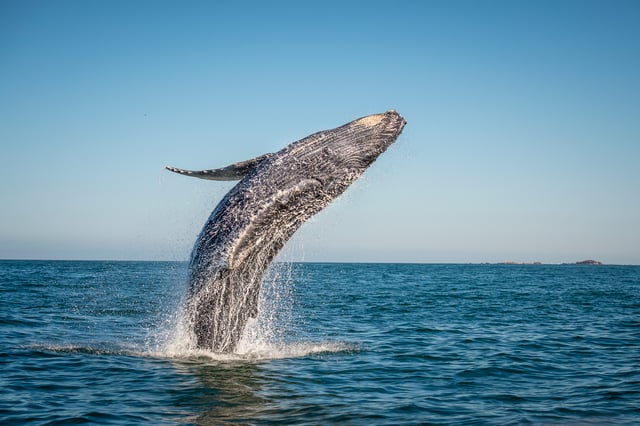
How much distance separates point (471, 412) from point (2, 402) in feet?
19.5

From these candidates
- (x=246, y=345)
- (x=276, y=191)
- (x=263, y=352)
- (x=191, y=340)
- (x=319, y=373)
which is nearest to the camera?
(x=276, y=191)

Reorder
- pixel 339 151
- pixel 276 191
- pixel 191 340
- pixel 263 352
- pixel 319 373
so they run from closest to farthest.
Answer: pixel 276 191 < pixel 339 151 < pixel 319 373 < pixel 191 340 < pixel 263 352

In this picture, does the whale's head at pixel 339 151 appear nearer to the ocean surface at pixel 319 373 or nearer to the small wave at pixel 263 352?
the ocean surface at pixel 319 373

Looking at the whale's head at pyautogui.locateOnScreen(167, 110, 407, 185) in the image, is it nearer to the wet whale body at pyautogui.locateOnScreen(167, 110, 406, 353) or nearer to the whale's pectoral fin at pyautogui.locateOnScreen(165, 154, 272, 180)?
the wet whale body at pyautogui.locateOnScreen(167, 110, 406, 353)

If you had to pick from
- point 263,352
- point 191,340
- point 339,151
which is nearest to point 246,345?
point 263,352

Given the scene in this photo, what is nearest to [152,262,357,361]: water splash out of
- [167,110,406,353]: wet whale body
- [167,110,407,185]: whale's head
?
[167,110,406,353]: wet whale body

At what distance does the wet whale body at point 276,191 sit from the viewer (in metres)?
8.95

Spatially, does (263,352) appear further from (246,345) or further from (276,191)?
(276,191)

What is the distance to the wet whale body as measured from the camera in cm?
895

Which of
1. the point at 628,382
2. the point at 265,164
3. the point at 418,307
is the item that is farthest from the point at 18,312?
the point at 628,382

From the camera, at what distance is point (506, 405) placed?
8.50 meters

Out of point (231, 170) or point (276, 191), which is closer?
point (276, 191)

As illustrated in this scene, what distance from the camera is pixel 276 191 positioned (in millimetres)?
8969

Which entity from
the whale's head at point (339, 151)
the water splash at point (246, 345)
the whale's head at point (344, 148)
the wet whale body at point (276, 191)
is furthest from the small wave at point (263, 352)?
the whale's head at point (344, 148)
